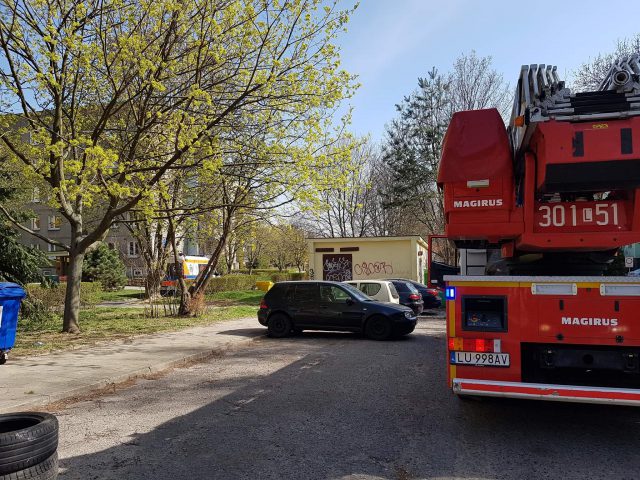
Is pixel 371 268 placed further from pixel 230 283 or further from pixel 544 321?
pixel 544 321

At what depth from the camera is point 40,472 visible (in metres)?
3.11

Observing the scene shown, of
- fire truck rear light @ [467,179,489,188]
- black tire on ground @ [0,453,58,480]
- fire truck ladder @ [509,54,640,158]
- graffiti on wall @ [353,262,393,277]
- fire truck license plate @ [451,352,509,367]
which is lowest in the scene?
black tire on ground @ [0,453,58,480]

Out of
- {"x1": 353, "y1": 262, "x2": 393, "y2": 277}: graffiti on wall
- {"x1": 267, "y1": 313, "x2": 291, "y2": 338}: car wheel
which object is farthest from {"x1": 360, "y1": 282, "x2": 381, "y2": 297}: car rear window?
{"x1": 353, "y1": 262, "x2": 393, "y2": 277}: graffiti on wall

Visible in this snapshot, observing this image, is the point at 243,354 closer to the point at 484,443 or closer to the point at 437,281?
the point at 437,281

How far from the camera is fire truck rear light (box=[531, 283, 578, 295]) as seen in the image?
4750mm

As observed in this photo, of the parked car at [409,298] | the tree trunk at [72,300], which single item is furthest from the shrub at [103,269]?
the parked car at [409,298]

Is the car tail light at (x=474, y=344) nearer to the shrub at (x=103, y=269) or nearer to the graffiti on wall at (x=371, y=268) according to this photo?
the graffiti on wall at (x=371, y=268)

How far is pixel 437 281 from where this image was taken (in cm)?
979

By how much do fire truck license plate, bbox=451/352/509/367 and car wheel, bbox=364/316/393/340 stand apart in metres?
7.65

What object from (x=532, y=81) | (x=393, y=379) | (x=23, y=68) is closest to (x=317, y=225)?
(x=23, y=68)

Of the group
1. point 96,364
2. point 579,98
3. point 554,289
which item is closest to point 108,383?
point 96,364

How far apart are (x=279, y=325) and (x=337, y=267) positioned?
17.4 m

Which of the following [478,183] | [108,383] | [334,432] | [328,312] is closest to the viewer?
[478,183]

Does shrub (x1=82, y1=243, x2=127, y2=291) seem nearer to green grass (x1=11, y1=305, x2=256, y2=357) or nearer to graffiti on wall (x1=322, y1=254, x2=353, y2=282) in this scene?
graffiti on wall (x1=322, y1=254, x2=353, y2=282)
